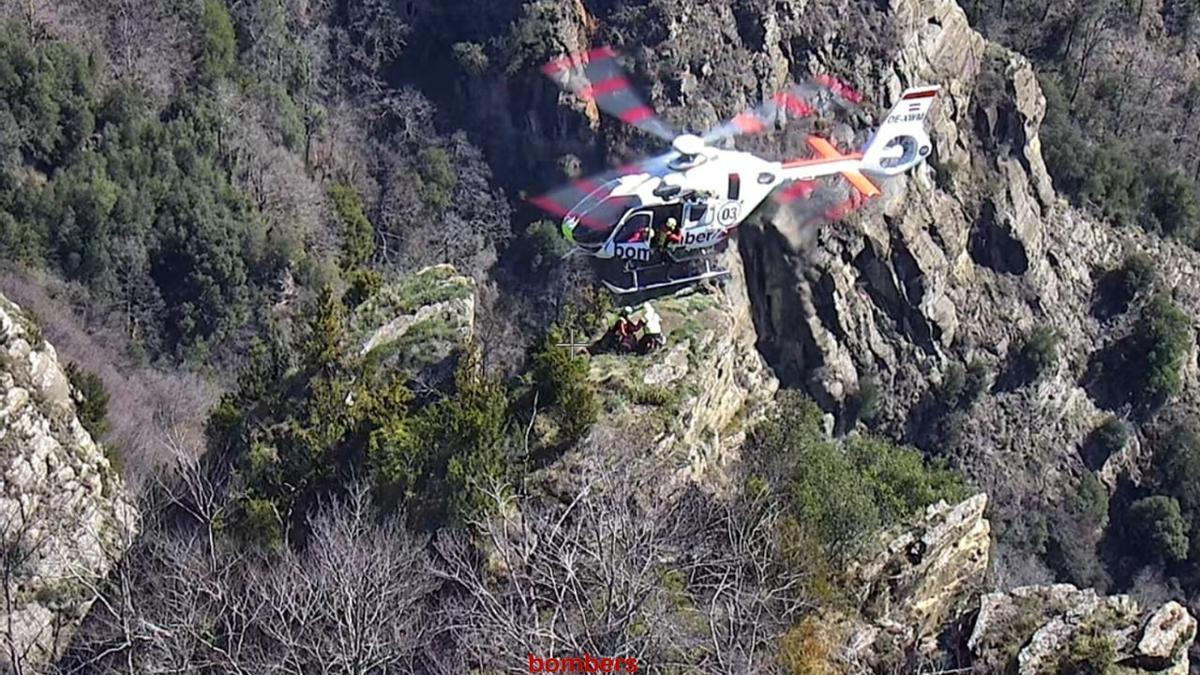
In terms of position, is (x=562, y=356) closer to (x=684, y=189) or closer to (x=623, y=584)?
(x=684, y=189)

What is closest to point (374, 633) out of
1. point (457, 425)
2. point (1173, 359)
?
point (457, 425)

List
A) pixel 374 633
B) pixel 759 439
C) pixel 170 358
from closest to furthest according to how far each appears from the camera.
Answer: pixel 374 633
pixel 759 439
pixel 170 358

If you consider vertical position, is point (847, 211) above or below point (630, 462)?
below

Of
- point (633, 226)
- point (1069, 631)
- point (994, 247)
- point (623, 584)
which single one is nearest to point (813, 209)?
point (994, 247)

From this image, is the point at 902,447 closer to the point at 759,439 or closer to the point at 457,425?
the point at 759,439

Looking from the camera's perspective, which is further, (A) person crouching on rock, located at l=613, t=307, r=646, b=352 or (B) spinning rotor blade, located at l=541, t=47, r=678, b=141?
(B) spinning rotor blade, located at l=541, t=47, r=678, b=141

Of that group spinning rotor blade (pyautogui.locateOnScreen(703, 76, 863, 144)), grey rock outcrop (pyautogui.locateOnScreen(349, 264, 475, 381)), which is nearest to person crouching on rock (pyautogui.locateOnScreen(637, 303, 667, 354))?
grey rock outcrop (pyautogui.locateOnScreen(349, 264, 475, 381))

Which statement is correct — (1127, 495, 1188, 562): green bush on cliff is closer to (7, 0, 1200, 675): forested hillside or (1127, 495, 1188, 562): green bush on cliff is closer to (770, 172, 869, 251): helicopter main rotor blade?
(7, 0, 1200, 675): forested hillside
